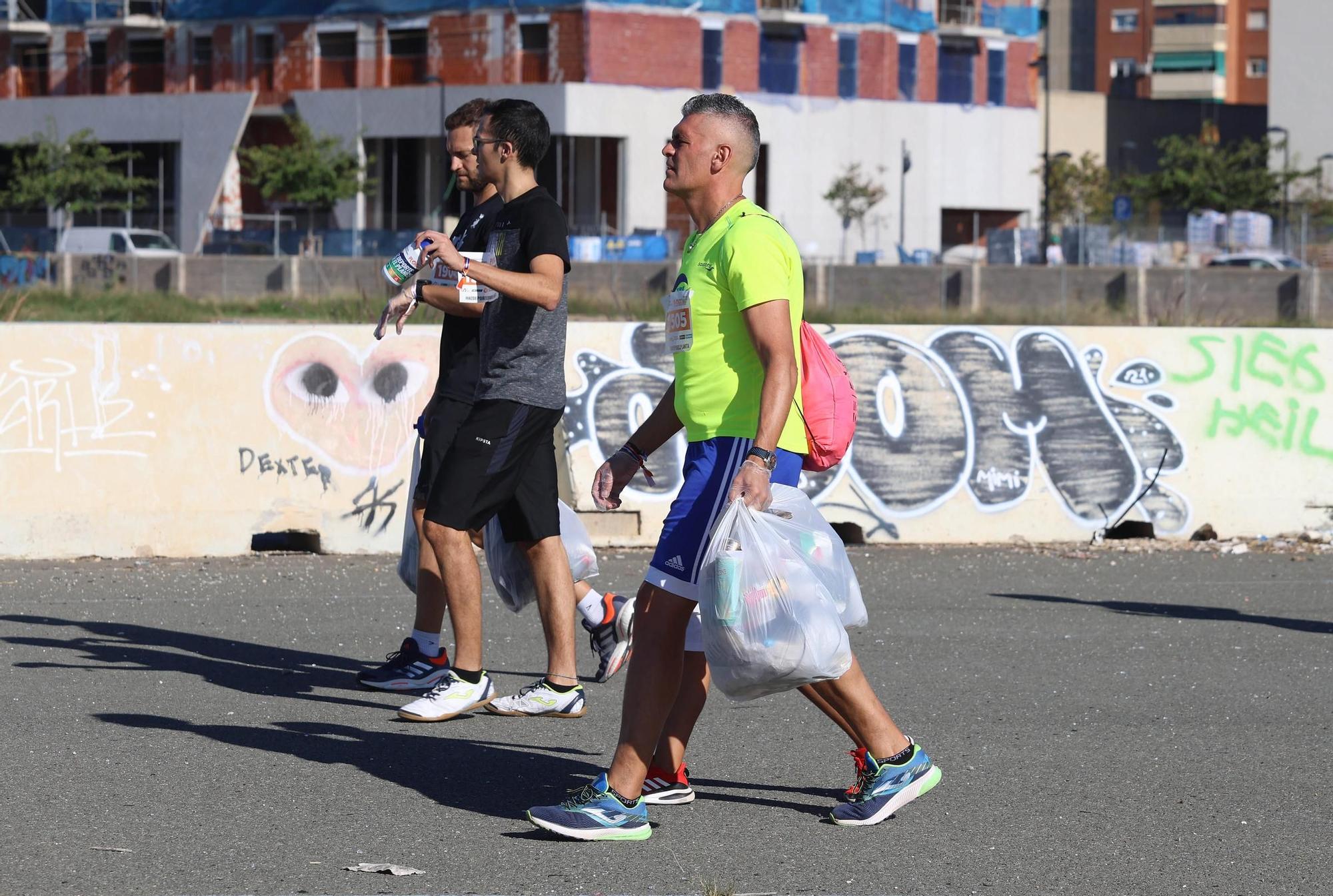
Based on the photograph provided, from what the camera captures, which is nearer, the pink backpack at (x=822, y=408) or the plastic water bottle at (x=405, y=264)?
the pink backpack at (x=822, y=408)

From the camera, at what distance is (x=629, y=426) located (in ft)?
36.0

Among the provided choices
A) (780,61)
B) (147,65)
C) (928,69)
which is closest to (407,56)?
(147,65)

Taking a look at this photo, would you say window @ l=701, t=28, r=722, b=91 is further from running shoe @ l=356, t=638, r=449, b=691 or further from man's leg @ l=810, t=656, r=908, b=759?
man's leg @ l=810, t=656, r=908, b=759

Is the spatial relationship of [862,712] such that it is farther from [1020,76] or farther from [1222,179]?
[1222,179]

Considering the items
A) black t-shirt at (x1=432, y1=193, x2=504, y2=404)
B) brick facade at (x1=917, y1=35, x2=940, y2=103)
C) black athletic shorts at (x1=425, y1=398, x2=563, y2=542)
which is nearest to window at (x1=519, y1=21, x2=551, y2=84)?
brick facade at (x1=917, y1=35, x2=940, y2=103)

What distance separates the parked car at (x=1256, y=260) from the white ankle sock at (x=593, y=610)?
43069 millimetres

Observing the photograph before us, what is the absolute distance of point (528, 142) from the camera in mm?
6445

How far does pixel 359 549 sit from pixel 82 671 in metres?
3.42

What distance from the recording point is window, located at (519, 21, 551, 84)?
5653 centimetres

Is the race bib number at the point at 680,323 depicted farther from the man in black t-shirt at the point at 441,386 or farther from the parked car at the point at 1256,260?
the parked car at the point at 1256,260

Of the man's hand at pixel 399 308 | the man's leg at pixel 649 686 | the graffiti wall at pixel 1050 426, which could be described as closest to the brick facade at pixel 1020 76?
the graffiti wall at pixel 1050 426

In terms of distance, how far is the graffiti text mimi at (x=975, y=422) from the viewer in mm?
11016

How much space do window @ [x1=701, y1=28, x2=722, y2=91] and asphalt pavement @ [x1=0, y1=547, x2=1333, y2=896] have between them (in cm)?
5146

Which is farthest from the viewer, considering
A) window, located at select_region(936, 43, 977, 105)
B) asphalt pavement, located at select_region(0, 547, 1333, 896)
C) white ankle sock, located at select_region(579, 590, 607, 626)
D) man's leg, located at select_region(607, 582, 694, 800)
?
window, located at select_region(936, 43, 977, 105)
